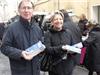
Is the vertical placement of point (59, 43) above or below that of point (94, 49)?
above

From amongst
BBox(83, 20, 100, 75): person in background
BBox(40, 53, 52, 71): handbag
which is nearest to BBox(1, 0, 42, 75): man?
BBox(40, 53, 52, 71): handbag

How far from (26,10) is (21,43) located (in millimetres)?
416

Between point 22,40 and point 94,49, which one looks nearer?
point 22,40

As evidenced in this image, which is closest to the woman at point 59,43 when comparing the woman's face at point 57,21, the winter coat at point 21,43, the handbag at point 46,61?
the woman's face at point 57,21

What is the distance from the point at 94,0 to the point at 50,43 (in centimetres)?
2161

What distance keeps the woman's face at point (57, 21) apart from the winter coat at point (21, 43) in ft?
3.53

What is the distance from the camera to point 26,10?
4980mm

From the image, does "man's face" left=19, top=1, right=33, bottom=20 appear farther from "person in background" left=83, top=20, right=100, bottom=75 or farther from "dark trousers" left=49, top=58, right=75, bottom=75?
"person in background" left=83, top=20, right=100, bottom=75

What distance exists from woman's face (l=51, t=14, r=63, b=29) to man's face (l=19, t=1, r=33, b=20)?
1.11 meters

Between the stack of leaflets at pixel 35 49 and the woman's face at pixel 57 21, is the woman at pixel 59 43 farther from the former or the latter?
the stack of leaflets at pixel 35 49

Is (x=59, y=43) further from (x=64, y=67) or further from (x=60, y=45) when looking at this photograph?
(x=64, y=67)

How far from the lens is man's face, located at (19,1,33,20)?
4980mm

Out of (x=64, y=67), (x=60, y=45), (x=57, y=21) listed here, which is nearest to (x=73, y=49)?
(x=60, y=45)

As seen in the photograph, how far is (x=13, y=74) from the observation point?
5.05 metres
